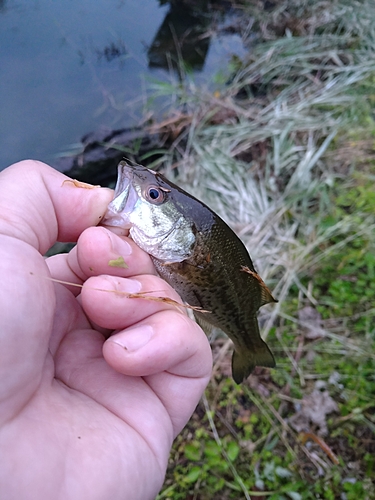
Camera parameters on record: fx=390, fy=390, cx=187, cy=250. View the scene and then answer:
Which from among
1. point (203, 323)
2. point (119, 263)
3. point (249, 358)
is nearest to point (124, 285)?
point (119, 263)

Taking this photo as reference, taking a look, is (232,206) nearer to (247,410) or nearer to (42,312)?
(247,410)

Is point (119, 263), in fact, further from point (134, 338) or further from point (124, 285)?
point (134, 338)

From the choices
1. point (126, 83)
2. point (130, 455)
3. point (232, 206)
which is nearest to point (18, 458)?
point (130, 455)

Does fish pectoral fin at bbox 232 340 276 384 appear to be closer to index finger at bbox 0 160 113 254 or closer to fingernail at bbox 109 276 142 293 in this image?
fingernail at bbox 109 276 142 293

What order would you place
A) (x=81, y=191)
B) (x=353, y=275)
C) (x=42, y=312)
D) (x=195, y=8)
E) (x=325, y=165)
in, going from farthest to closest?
(x=195, y=8)
(x=325, y=165)
(x=353, y=275)
(x=81, y=191)
(x=42, y=312)

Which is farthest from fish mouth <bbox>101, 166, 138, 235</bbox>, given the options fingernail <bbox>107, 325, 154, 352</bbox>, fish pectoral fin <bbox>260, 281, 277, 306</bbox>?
fish pectoral fin <bbox>260, 281, 277, 306</bbox>

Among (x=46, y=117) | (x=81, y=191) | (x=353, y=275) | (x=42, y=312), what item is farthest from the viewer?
(x=46, y=117)

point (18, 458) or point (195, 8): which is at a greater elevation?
point (195, 8)
